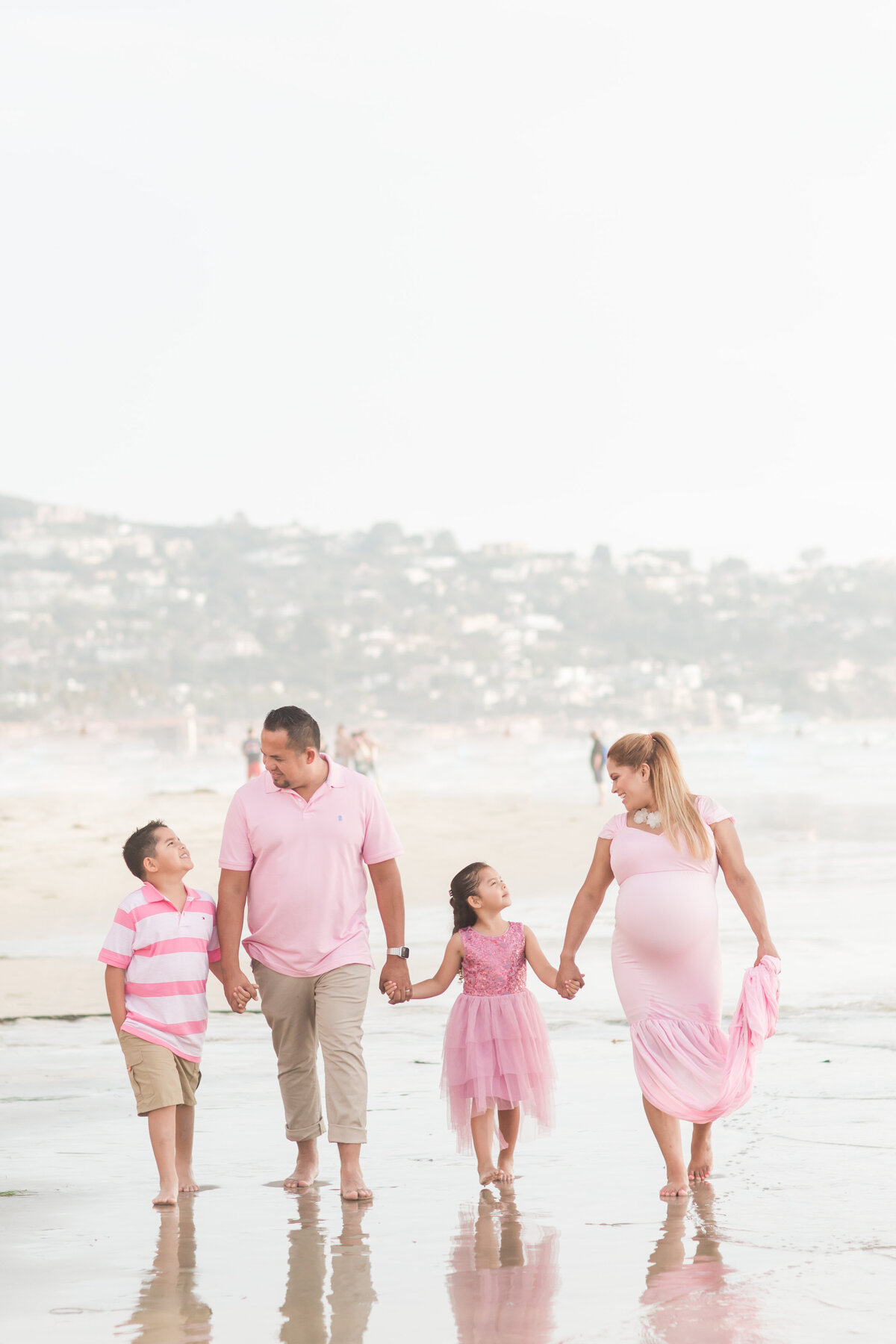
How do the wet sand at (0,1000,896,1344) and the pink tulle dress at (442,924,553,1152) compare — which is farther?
the pink tulle dress at (442,924,553,1152)

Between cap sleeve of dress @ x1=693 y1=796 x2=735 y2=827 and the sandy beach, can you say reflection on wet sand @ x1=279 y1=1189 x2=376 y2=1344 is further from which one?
cap sleeve of dress @ x1=693 y1=796 x2=735 y2=827

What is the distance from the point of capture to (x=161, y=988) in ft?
18.2

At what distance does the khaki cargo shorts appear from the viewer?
17.8 feet

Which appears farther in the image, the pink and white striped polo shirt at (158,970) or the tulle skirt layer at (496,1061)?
the tulle skirt layer at (496,1061)

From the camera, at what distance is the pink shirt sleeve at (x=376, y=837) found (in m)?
5.75

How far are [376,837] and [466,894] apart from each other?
0.44 metres

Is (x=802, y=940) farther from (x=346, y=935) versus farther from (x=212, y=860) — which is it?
(x=212, y=860)

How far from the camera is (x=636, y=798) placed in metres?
5.64

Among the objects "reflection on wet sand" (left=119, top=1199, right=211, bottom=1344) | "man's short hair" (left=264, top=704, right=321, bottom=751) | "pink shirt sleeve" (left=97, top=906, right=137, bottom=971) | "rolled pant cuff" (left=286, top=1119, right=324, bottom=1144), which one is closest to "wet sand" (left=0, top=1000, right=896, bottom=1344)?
"reflection on wet sand" (left=119, top=1199, right=211, bottom=1344)

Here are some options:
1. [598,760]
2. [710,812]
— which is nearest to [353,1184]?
[710,812]

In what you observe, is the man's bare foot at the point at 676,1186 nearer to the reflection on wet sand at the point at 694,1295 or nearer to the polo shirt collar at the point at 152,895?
the reflection on wet sand at the point at 694,1295

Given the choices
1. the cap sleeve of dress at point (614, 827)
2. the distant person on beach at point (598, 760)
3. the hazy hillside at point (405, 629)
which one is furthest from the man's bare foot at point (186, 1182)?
the hazy hillside at point (405, 629)

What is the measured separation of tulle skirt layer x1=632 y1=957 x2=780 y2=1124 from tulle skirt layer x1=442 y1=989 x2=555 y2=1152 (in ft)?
1.41

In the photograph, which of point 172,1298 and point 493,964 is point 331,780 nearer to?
point 493,964
